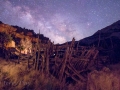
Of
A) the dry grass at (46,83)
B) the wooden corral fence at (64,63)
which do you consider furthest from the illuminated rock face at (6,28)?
the dry grass at (46,83)

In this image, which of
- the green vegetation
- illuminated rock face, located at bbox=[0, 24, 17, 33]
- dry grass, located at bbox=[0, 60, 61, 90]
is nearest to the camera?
dry grass, located at bbox=[0, 60, 61, 90]

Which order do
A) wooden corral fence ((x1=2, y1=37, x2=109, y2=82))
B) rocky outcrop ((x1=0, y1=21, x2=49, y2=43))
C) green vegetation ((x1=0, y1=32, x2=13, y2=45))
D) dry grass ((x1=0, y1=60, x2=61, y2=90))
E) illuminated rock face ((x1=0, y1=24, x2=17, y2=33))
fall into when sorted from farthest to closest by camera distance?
illuminated rock face ((x1=0, y1=24, x2=17, y2=33)), rocky outcrop ((x1=0, y1=21, x2=49, y2=43)), green vegetation ((x1=0, y1=32, x2=13, y2=45)), wooden corral fence ((x1=2, y1=37, x2=109, y2=82)), dry grass ((x1=0, y1=60, x2=61, y2=90))

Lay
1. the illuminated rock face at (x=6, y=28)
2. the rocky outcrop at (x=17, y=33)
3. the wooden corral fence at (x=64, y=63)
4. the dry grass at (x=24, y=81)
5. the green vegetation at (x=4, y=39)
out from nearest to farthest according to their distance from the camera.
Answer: the dry grass at (x=24, y=81) → the wooden corral fence at (x=64, y=63) → the green vegetation at (x=4, y=39) → the rocky outcrop at (x=17, y=33) → the illuminated rock face at (x=6, y=28)

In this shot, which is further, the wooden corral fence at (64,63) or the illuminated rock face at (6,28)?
the illuminated rock face at (6,28)

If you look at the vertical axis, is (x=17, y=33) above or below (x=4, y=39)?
above

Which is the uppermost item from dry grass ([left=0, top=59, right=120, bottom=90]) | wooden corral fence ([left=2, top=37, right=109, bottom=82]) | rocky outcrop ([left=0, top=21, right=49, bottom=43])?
rocky outcrop ([left=0, top=21, right=49, bottom=43])

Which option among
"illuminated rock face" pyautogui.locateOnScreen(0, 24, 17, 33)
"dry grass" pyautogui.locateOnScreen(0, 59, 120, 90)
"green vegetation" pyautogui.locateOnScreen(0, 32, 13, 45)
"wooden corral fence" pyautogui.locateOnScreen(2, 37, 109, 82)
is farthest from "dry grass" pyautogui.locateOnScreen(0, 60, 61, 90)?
"illuminated rock face" pyautogui.locateOnScreen(0, 24, 17, 33)

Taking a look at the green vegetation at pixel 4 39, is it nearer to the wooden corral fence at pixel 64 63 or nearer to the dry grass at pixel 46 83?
the wooden corral fence at pixel 64 63

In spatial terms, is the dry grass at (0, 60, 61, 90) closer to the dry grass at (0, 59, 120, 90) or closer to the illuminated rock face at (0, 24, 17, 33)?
the dry grass at (0, 59, 120, 90)

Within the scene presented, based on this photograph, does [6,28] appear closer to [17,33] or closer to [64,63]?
[17,33]

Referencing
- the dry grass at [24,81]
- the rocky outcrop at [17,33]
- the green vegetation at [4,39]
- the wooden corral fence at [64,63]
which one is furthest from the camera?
the rocky outcrop at [17,33]

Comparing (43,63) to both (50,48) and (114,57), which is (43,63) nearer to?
(50,48)

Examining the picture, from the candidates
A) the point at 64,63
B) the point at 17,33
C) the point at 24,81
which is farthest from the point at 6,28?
the point at 24,81

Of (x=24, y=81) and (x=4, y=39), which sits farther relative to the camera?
(x=4, y=39)
